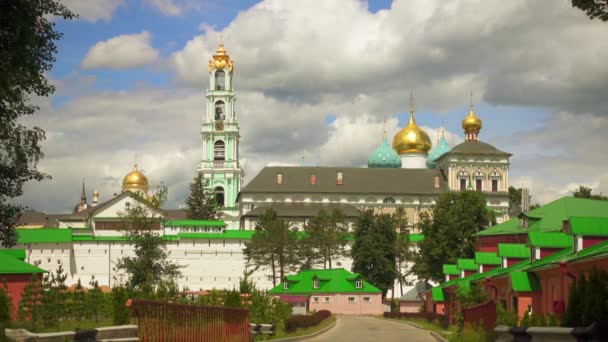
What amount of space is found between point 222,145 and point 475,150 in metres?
32.5

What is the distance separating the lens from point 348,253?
98.2 m

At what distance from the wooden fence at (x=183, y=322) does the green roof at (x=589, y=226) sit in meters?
12.2

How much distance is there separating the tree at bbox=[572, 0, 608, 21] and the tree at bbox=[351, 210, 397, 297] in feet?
241

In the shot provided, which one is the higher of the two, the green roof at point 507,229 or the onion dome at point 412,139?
the onion dome at point 412,139

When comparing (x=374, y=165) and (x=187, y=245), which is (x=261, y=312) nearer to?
(x=187, y=245)

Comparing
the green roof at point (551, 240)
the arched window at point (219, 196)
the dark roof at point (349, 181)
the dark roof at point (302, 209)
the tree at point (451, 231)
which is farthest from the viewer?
the arched window at point (219, 196)

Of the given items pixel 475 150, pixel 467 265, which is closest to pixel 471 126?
pixel 475 150

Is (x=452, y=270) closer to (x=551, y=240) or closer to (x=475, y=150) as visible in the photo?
(x=551, y=240)

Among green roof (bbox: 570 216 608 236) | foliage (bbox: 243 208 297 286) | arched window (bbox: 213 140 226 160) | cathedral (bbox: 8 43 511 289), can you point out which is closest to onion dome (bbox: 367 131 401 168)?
cathedral (bbox: 8 43 511 289)

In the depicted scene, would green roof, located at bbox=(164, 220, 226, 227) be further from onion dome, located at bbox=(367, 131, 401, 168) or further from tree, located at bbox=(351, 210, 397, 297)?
onion dome, located at bbox=(367, 131, 401, 168)

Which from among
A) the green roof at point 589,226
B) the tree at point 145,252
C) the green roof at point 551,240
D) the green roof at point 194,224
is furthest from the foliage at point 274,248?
the green roof at point 589,226

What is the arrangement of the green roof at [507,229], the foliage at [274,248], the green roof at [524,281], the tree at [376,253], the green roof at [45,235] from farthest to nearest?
the green roof at [45,235] < the foliage at [274,248] < the tree at [376,253] < the green roof at [507,229] < the green roof at [524,281]

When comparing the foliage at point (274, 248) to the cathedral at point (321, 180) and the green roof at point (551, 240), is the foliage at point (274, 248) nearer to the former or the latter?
the cathedral at point (321, 180)

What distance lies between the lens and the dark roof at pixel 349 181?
12506 centimetres
